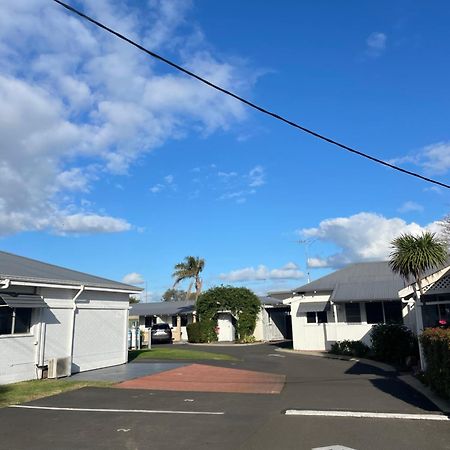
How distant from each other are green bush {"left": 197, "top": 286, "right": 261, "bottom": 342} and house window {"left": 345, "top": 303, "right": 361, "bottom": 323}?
37.8ft

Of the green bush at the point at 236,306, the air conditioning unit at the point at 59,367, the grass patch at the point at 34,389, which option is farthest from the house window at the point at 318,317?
the grass patch at the point at 34,389

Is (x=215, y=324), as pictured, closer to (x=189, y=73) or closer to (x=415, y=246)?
(x=415, y=246)

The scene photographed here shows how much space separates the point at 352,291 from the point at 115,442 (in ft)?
68.3

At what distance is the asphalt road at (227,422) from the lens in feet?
23.8

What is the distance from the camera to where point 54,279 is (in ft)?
50.8

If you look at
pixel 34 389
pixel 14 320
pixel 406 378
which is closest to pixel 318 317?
pixel 406 378

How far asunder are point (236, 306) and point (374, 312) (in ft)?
43.1

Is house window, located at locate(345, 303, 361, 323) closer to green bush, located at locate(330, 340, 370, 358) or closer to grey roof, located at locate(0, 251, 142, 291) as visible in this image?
green bush, located at locate(330, 340, 370, 358)

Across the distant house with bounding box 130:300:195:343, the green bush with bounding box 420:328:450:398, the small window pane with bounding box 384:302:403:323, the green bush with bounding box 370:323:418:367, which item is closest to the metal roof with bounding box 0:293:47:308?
the green bush with bounding box 420:328:450:398

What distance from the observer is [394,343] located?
19859 millimetres

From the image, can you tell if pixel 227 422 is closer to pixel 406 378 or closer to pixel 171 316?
pixel 406 378

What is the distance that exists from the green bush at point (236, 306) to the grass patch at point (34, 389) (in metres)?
22.7

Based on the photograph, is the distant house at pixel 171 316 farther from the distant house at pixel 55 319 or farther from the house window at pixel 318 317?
the distant house at pixel 55 319

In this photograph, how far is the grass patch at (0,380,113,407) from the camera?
37.3 ft
